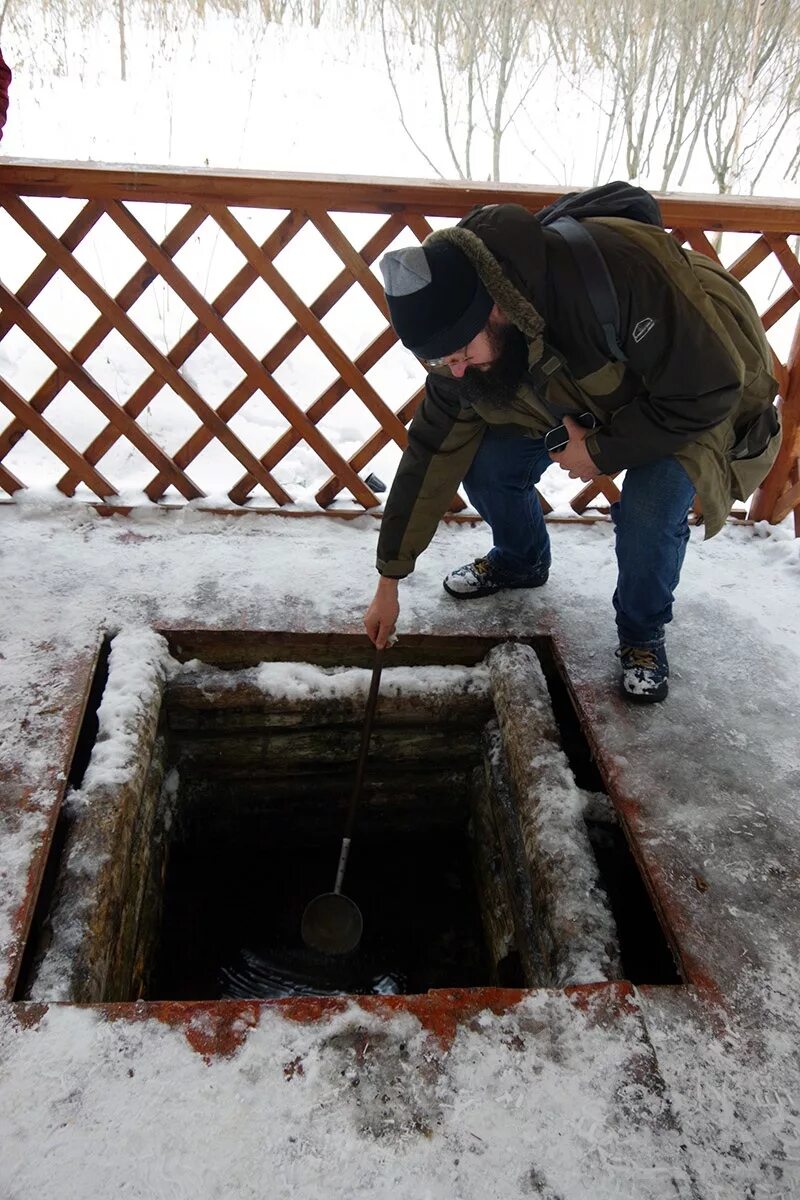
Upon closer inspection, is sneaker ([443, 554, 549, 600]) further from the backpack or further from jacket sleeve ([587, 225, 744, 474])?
the backpack

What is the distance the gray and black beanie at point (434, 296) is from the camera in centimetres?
122

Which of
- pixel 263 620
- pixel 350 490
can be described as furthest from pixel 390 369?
pixel 263 620

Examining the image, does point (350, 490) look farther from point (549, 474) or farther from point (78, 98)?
point (78, 98)

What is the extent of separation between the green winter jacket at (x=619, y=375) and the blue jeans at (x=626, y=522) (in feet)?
0.21

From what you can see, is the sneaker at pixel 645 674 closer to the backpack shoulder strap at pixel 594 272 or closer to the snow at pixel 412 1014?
the snow at pixel 412 1014

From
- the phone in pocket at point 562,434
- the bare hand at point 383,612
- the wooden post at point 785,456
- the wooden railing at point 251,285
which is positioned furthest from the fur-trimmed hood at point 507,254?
the wooden post at point 785,456

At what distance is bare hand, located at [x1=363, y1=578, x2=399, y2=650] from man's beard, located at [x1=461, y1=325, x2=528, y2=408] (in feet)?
1.44

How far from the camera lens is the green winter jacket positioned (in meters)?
1.31

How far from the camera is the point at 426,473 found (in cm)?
165

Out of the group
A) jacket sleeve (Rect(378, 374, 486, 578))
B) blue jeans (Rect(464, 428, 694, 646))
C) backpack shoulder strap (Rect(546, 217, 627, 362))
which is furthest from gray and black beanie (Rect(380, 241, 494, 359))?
blue jeans (Rect(464, 428, 694, 646))

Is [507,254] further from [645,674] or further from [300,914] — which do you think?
[300,914]

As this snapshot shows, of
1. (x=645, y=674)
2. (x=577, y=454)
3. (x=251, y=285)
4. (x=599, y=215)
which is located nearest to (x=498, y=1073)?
(x=645, y=674)

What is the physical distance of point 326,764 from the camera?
2061 mm

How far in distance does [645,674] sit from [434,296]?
1006mm
